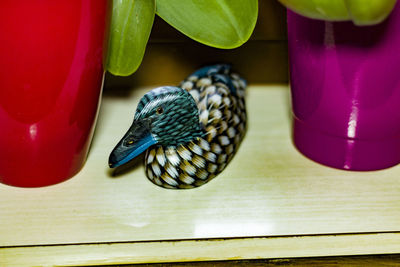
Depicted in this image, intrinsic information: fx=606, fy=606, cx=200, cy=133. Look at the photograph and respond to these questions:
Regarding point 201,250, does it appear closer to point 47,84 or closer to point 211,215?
point 211,215

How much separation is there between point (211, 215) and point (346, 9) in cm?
25

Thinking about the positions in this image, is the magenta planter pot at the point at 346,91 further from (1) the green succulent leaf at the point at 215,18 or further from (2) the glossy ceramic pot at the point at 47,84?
(2) the glossy ceramic pot at the point at 47,84

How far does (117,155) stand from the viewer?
0.65 metres

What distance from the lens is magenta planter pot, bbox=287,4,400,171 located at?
63 centimetres

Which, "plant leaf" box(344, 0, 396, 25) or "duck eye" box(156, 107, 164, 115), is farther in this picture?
"duck eye" box(156, 107, 164, 115)

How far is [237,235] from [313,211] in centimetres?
10

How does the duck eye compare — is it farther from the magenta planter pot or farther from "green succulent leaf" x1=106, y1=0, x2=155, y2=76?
the magenta planter pot

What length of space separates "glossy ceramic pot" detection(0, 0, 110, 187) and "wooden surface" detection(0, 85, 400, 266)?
0.14 feet

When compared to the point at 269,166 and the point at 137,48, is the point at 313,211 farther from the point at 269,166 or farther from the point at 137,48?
the point at 137,48

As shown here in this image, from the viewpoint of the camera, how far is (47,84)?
60 centimetres

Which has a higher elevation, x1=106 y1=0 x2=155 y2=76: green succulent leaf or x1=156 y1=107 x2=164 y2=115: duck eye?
x1=106 y1=0 x2=155 y2=76: green succulent leaf

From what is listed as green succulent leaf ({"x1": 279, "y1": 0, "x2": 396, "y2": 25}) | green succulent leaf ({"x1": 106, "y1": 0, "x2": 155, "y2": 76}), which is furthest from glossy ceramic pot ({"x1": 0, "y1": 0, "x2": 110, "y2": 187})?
green succulent leaf ({"x1": 279, "y1": 0, "x2": 396, "y2": 25})

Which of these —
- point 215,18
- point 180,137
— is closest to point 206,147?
point 180,137

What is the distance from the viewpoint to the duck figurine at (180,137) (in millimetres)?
657
